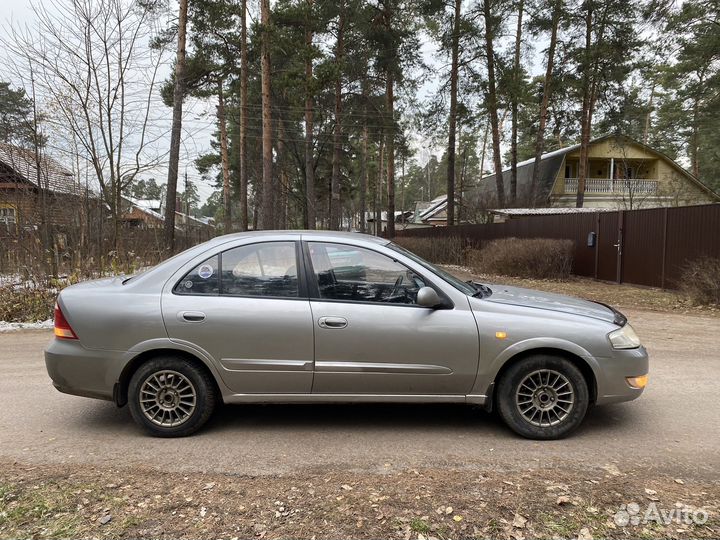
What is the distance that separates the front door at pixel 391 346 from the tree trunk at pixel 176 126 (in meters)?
13.1

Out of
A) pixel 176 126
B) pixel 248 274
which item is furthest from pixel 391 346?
pixel 176 126

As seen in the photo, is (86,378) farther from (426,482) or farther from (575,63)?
(575,63)

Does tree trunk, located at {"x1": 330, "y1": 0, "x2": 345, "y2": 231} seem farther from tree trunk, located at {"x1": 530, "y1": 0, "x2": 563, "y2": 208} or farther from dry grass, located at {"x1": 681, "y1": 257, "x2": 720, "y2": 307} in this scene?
dry grass, located at {"x1": 681, "y1": 257, "x2": 720, "y2": 307}

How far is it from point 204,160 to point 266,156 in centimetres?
2067

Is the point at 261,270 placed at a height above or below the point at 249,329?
above

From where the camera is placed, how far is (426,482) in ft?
10.1

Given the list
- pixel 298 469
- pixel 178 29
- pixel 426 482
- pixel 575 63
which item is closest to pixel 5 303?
pixel 298 469

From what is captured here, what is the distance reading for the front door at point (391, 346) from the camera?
3.66 meters

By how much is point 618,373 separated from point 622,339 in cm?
26

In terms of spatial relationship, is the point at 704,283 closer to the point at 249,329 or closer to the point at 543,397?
the point at 543,397

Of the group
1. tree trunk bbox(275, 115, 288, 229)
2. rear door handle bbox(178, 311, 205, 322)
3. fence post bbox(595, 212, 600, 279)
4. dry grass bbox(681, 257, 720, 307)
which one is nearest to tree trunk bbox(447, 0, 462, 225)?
tree trunk bbox(275, 115, 288, 229)

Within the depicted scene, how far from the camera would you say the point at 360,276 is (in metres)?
3.88

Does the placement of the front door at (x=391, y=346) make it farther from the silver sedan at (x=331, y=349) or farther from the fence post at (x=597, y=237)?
the fence post at (x=597, y=237)

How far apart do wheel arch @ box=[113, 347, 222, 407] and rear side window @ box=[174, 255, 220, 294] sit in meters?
0.47
